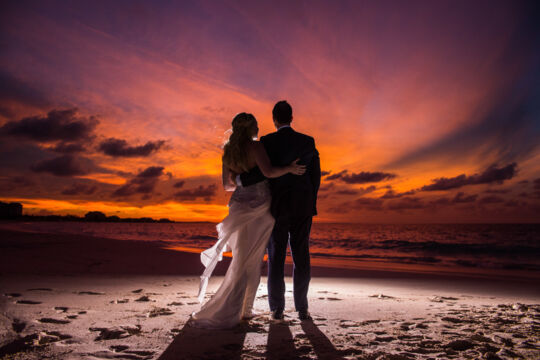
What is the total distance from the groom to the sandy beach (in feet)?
0.99

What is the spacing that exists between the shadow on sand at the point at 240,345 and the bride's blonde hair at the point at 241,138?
4.89ft

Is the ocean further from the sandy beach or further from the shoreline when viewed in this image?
the sandy beach

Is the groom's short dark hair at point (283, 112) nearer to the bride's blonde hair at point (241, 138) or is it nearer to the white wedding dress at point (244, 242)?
the bride's blonde hair at point (241, 138)

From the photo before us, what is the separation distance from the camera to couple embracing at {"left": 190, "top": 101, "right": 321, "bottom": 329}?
132 inches

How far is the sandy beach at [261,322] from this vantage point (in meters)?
2.38

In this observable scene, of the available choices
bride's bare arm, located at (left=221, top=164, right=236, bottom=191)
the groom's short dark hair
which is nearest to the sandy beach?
bride's bare arm, located at (left=221, top=164, right=236, bottom=191)

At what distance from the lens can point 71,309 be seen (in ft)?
11.4

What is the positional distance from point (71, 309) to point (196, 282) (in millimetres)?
2517

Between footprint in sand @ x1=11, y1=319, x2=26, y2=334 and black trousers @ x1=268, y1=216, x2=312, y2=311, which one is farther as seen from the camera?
black trousers @ x1=268, y1=216, x2=312, y2=311

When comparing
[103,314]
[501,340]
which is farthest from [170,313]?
[501,340]

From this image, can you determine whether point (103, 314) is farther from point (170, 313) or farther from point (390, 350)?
point (390, 350)

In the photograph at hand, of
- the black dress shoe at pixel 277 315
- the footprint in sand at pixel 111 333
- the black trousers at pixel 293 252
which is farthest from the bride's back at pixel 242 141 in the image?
the footprint in sand at pixel 111 333

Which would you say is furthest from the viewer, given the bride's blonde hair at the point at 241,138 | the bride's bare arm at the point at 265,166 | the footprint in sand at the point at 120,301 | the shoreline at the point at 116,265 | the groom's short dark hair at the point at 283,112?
the shoreline at the point at 116,265

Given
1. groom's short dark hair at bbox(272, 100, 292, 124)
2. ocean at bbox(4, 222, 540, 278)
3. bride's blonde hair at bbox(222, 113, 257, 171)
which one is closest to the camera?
bride's blonde hair at bbox(222, 113, 257, 171)
